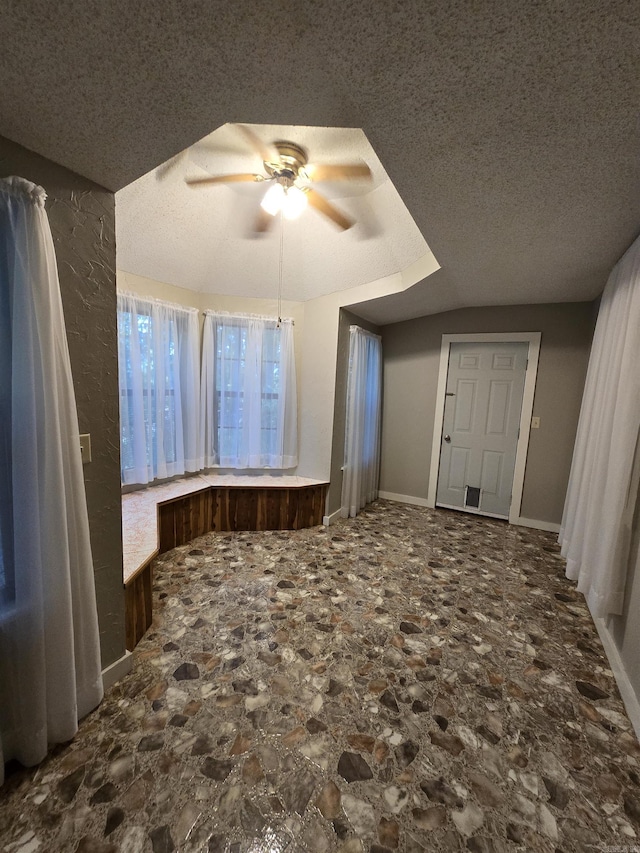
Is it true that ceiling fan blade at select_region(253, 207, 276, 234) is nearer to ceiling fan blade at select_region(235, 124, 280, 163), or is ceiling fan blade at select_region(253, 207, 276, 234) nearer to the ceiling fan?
the ceiling fan

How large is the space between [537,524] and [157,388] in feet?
13.3

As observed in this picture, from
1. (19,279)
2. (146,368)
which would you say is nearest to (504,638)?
(19,279)

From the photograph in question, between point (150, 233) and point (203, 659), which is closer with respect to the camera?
point (203, 659)

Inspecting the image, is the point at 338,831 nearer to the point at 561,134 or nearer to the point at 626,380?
the point at 626,380

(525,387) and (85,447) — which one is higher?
(525,387)

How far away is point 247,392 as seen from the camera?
333 cm

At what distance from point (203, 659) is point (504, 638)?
169cm

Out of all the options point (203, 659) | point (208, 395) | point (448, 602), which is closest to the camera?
point (203, 659)

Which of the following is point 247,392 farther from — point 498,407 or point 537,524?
point 537,524

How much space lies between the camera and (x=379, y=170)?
200 cm

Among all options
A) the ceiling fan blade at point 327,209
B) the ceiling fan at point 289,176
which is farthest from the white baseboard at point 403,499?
the ceiling fan at point 289,176

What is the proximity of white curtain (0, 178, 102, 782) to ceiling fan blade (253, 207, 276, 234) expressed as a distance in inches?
69.5

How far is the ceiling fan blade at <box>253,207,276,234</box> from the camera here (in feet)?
8.19

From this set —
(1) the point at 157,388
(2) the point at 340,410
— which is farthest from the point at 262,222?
(2) the point at 340,410
